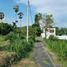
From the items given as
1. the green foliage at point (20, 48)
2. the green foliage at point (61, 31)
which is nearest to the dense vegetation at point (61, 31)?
the green foliage at point (61, 31)

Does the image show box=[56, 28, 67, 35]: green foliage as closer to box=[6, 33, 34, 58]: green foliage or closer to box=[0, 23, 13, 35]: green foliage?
box=[0, 23, 13, 35]: green foliage

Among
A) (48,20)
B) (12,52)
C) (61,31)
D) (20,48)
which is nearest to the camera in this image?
(12,52)

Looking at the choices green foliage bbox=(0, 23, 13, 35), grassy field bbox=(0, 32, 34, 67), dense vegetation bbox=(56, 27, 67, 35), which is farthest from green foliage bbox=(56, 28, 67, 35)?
grassy field bbox=(0, 32, 34, 67)

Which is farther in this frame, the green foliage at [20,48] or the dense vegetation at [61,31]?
the dense vegetation at [61,31]

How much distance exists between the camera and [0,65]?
1301 centimetres

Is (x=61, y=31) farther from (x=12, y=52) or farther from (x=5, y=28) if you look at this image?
(x=12, y=52)

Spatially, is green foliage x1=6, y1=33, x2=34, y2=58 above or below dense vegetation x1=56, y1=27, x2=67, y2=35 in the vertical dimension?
above

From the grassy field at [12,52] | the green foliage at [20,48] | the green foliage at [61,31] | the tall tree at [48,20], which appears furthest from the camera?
the green foliage at [61,31]

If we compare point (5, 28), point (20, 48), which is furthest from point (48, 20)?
point (20, 48)

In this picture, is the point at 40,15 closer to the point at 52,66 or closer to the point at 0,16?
the point at 0,16

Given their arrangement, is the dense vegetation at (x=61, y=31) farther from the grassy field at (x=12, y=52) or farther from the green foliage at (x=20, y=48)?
the grassy field at (x=12, y=52)

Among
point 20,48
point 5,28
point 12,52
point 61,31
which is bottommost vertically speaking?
point 61,31

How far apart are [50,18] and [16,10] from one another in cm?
2103

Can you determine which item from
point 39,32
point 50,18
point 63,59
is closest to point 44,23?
point 50,18
